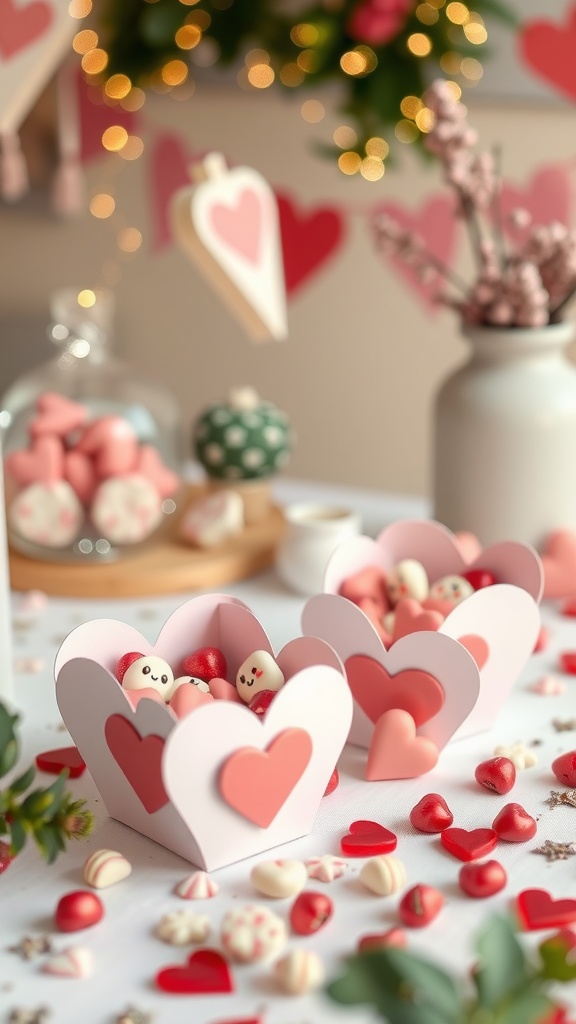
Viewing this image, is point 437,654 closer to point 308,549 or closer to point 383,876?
point 383,876

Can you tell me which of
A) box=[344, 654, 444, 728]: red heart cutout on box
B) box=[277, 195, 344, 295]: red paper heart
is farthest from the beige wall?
box=[344, 654, 444, 728]: red heart cutout on box

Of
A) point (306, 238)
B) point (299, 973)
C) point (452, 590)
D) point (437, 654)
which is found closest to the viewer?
point (299, 973)

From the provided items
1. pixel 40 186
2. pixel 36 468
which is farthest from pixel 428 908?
pixel 40 186

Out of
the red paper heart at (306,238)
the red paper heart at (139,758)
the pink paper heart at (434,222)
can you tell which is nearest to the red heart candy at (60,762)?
the red paper heart at (139,758)

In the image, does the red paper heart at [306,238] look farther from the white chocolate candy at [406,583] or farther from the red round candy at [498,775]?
the red round candy at [498,775]

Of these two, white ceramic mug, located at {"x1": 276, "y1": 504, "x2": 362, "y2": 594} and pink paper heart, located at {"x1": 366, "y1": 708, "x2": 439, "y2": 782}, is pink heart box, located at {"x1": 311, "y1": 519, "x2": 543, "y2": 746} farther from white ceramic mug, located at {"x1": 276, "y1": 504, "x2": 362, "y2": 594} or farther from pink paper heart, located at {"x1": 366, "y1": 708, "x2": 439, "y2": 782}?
white ceramic mug, located at {"x1": 276, "y1": 504, "x2": 362, "y2": 594}

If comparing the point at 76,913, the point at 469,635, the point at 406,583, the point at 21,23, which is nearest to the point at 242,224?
the point at 21,23
